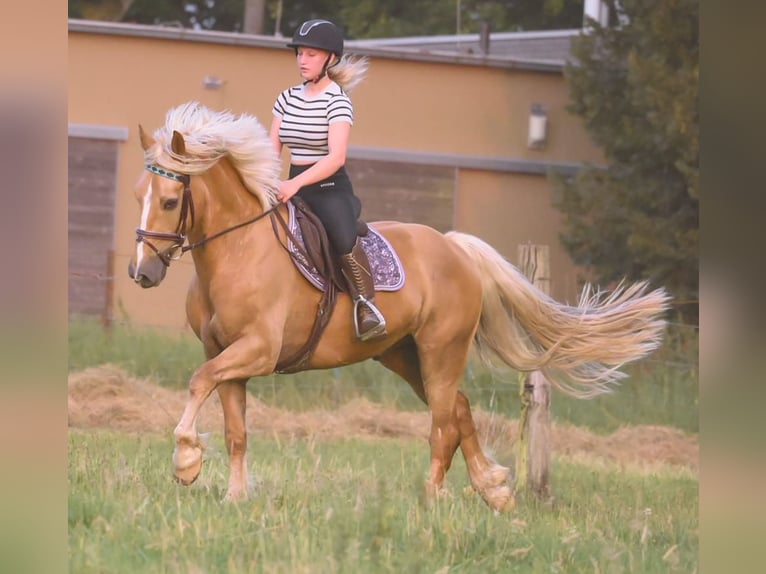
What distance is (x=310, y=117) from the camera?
701cm

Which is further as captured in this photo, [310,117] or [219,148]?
[310,117]

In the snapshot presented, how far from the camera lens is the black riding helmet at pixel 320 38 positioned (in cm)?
684

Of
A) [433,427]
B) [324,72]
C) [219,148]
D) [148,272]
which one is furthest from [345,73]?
[433,427]

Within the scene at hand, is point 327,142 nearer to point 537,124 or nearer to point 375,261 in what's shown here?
point 375,261

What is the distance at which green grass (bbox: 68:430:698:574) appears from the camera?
16.4 feet

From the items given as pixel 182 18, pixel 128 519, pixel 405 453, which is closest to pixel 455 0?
pixel 182 18

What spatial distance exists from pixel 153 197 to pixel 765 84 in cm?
448

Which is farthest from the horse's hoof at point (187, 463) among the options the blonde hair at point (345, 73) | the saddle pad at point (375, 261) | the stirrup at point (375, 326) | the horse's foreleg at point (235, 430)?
the blonde hair at point (345, 73)

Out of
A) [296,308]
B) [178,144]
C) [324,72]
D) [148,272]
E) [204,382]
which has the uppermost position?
[324,72]

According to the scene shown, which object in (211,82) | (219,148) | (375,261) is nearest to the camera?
(219,148)

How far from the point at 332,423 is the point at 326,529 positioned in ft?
23.6

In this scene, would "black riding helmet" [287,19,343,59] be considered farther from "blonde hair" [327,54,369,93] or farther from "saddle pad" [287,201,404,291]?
"saddle pad" [287,201,404,291]

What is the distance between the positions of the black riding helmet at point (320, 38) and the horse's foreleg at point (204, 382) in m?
1.63

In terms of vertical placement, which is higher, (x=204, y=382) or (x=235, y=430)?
(x=204, y=382)
